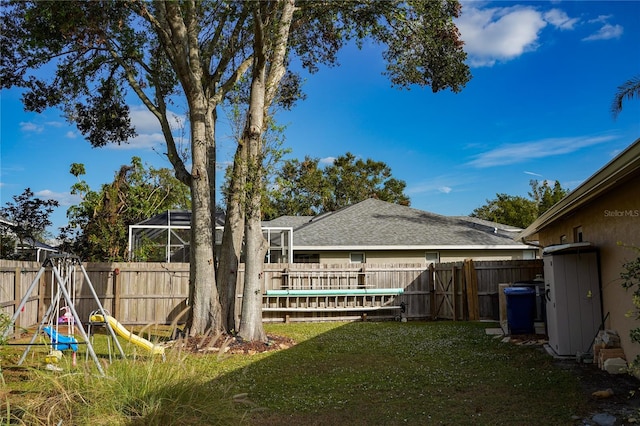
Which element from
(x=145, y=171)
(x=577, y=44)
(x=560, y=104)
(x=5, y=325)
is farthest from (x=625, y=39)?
(x=145, y=171)

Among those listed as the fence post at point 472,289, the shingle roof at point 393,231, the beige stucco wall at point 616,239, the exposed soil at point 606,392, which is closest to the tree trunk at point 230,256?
the exposed soil at point 606,392

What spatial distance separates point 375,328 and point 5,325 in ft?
34.3

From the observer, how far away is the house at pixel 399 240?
2008 cm

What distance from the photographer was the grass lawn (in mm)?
4214

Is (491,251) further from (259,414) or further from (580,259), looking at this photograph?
(259,414)

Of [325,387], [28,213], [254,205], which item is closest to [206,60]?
[254,205]

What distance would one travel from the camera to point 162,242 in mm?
24094

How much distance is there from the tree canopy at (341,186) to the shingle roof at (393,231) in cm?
1321

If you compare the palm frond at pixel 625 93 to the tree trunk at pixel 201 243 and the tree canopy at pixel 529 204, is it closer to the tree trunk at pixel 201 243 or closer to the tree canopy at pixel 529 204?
the tree trunk at pixel 201 243

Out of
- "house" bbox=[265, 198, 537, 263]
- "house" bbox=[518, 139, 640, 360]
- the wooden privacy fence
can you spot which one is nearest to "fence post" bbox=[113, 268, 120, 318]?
the wooden privacy fence

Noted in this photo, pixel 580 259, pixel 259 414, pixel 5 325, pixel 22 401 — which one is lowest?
pixel 259 414

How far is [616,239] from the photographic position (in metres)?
8.02

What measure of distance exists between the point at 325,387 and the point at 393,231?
1435 cm

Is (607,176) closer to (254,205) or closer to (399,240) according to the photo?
(254,205)
